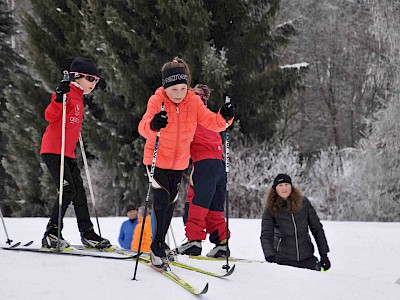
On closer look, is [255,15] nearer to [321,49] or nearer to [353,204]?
[353,204]

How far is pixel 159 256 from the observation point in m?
4.16

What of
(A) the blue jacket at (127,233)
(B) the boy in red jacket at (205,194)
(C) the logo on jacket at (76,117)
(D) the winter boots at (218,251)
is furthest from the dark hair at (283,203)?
(A) the blue jacket at (127,233)

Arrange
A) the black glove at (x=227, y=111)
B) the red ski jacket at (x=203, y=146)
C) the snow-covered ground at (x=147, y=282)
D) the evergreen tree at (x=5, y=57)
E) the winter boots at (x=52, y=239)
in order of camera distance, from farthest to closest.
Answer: the evergreen tree at (x=5, y=57)
the red ski jacket at (x=203, y=146)
the winter boots at (x=52, y=239)
the black glove at (x=227, y=111)
the snow-covered ground at (x=147, y=282)

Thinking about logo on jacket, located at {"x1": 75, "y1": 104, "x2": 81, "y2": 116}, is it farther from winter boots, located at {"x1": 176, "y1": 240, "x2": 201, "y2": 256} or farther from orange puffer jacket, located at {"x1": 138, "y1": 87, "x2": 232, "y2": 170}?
winter boots, located at {"x1": 176, "y1": 240, "x2": 201, "y2": 256}

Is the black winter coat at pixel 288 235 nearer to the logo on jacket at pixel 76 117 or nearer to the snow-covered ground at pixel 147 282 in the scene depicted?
the snow-covered ground at pixel 147 282

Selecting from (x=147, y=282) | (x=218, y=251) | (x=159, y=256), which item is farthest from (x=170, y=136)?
(x=218, y=251)

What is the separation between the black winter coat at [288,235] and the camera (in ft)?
17.7

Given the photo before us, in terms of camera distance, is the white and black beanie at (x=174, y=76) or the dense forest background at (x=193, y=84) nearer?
the white and black beanie at (x=174, y=76)

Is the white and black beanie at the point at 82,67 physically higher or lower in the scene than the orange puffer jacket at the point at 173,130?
higher

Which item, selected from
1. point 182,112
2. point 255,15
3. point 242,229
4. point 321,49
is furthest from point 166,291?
point 321,49

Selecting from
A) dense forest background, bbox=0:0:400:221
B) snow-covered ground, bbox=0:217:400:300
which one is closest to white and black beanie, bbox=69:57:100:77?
snow-covered ground, bbox=0:217:400:300

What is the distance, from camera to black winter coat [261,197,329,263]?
5406 mm

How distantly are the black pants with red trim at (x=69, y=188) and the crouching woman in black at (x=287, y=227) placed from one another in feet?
6.03

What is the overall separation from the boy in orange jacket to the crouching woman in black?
1.37m
